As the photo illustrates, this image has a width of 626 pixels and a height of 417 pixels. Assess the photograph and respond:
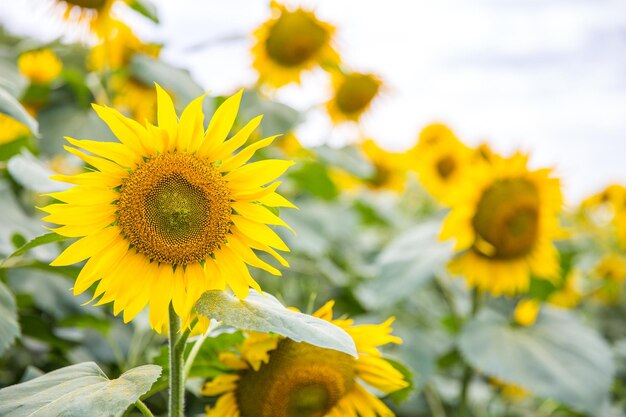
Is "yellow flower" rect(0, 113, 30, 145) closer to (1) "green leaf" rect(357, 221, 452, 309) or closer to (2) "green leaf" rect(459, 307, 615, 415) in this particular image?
(1) "green leaf" rect(357, 221, 452, 309)

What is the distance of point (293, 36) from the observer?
91.4 inches

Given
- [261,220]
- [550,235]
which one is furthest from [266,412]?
[550,235]

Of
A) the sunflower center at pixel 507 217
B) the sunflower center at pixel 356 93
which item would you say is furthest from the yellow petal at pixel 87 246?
the sunflower center at pixel 356 93

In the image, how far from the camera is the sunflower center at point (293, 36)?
2.32 m

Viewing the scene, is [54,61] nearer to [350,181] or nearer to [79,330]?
[79,330]

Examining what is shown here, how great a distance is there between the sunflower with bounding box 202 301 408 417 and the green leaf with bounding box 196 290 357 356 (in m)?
0.14

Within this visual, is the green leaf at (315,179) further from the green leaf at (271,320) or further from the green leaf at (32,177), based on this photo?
the green leaf at (271,320)

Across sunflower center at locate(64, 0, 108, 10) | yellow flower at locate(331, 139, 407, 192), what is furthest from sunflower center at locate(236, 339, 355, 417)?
yellow flower at locate(331, 139, 407, 192)

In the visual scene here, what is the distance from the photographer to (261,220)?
877 millimetres

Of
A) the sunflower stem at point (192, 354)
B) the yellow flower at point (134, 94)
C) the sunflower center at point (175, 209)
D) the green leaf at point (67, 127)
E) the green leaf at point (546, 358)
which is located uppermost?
the sunflower center at point (175, 209)

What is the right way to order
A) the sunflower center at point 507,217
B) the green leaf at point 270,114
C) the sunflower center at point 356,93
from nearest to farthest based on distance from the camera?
the sunflower center at point 507,217 → the green leaf at point 270,114 → the sunflower center at point 356,93

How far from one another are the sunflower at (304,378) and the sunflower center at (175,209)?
0.59 feet

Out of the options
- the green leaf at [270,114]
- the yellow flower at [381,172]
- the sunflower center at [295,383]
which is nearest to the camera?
the sunflower center at [295,383]

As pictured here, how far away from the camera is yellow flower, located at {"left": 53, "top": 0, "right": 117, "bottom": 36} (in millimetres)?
1842
